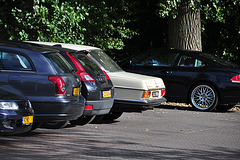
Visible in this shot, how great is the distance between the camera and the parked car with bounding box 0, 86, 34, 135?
740cm

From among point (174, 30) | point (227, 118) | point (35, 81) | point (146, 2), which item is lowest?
point (227, 118)

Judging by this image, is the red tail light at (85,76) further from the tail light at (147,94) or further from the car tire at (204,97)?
the car tire at (204,97)

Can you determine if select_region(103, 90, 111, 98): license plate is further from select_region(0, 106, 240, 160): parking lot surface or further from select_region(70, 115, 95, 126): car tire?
select_region(0, 106, 240, 160): parking lot surface

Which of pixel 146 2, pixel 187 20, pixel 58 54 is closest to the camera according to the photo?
pixel 58 54

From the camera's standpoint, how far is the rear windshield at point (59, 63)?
879 centimetres

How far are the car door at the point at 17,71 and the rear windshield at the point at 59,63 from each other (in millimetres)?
427

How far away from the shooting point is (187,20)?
1872 centimetres

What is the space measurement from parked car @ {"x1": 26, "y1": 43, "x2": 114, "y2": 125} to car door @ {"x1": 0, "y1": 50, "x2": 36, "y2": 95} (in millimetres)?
999

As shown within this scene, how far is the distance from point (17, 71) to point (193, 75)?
7.23m

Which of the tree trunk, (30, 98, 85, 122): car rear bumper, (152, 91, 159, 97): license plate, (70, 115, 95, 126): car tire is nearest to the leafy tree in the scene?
the tree trunk

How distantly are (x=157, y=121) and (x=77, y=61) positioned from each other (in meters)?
2.93

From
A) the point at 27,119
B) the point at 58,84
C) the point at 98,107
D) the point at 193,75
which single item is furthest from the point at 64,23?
the point at 27,119

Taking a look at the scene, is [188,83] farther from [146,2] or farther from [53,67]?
[146,2]

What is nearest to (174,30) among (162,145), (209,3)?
(209,3)
